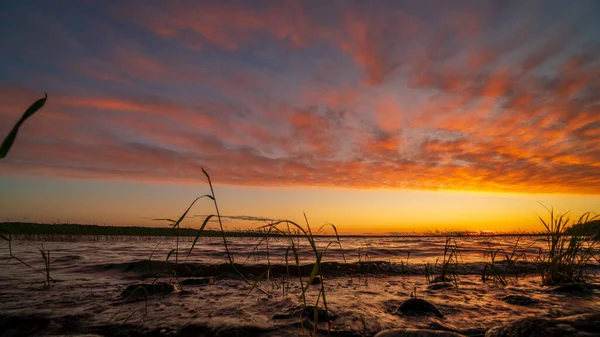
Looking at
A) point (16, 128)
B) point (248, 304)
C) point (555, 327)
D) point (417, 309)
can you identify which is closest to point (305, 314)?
point (248, 304)

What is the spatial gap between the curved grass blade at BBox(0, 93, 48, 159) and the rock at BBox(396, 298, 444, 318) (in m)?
3.74

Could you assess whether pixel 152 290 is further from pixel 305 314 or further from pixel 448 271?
Answer: pixel 448 271

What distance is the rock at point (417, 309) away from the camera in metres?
3.58

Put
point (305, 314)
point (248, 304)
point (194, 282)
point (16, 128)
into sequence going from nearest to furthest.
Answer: point (16, 128), point (305, 314), point (248, 304), point (194, 282)

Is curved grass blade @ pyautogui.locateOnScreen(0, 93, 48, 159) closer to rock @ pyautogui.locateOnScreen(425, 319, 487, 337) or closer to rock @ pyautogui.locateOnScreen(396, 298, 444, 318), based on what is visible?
rock @ pyautogui.locateOnScreen(425, 319, 487, 337)

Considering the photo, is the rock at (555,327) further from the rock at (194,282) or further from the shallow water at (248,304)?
the rock at (194,282)

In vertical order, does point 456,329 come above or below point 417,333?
below

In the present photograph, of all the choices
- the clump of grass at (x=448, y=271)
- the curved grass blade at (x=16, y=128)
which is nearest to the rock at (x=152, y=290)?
the curved grass blade at (x=16, y=128)

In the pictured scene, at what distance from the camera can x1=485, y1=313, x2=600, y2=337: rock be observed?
2320 millimetres

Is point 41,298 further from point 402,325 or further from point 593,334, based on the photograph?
point 593,334

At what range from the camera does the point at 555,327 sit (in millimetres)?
2404

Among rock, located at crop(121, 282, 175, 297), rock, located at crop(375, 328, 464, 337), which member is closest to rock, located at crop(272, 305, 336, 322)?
rock, located at crop(375, 328, 464, 337)

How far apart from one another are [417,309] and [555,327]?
144 centimetres

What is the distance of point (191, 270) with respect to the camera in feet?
24.0
